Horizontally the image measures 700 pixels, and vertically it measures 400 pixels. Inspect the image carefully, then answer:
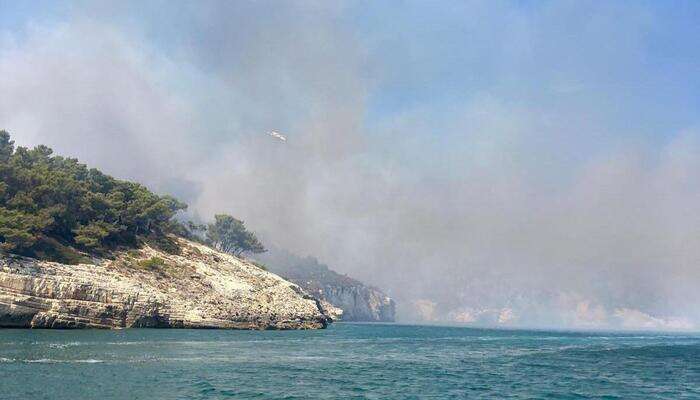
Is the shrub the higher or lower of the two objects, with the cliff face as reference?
higher

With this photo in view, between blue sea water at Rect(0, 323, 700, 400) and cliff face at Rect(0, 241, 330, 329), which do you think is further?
cliff face at Rect(0, 241, 330, 329)

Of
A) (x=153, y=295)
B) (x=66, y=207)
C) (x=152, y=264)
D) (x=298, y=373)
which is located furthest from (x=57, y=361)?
(x=66, y=207)

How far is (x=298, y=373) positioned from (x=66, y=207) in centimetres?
8875

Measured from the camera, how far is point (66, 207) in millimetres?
116250

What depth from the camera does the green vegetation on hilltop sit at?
10019 centimetres

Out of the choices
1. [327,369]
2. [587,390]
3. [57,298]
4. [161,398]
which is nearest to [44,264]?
[57,298]

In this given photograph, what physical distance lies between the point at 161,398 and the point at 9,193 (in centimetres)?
9965

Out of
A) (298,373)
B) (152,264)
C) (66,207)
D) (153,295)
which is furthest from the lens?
(152,264)

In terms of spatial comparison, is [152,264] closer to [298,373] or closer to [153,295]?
[153,295]

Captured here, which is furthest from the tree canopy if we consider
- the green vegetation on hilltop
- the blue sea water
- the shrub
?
the blue sea water

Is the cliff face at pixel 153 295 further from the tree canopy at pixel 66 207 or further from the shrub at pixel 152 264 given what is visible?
the tree canopy at pixel 66 207

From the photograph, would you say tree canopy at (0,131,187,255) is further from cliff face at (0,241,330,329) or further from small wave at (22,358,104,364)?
small wave at (22,358,104,364)

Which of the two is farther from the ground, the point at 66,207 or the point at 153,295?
the point at 66,207

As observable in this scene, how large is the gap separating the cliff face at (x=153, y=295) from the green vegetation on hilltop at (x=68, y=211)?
228 inches
